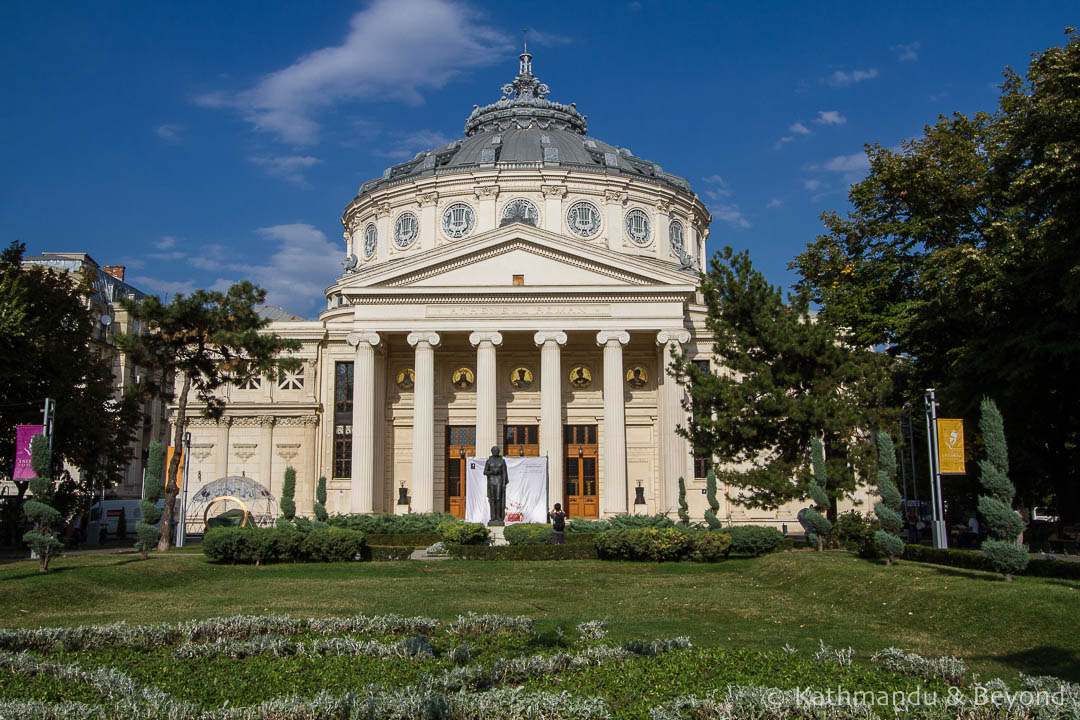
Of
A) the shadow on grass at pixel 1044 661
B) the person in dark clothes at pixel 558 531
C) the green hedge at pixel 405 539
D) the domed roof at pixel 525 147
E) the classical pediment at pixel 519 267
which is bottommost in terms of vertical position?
the shadow on grass at pixel 1044 661

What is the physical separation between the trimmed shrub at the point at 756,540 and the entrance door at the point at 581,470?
70.6ft

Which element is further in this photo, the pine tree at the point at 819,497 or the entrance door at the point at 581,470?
the entrance door at the point at 581,470

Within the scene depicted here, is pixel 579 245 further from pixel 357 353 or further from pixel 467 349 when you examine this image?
pixel 357 353

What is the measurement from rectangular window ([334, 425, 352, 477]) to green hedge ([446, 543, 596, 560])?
24661 mm

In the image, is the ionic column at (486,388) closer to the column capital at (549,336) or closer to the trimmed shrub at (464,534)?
the column capital at (549,336)

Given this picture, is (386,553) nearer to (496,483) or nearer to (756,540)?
(496,483)

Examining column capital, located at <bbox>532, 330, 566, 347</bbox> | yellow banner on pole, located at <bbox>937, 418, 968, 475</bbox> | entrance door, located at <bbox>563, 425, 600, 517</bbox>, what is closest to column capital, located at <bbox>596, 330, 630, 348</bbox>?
column capital, located at <bbox>532, 330, 566, 347</bbox>

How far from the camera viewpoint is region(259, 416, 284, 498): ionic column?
56.1 meters

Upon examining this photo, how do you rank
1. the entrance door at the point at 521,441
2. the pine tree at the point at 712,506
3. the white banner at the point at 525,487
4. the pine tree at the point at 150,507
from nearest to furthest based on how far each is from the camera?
the pine tree at the point at 150,507 → the pine tree at the point at 712,506 → the white banner at the point at 525,487 → the entrance door at the point at 521,441

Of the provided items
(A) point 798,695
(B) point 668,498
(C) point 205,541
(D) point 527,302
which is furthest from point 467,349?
(A) point 798,695

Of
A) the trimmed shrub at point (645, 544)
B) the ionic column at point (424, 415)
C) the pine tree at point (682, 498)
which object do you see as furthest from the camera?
the ionic column at point (424, 415)

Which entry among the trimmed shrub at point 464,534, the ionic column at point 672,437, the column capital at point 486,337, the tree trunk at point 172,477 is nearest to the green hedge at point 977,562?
the trimmed shrub at point 464,534

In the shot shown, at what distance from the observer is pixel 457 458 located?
5369 centimetres

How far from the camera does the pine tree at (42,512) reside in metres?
22.8
